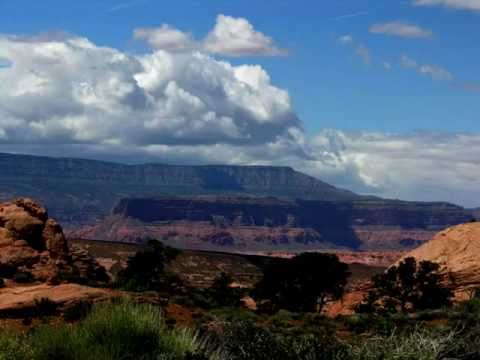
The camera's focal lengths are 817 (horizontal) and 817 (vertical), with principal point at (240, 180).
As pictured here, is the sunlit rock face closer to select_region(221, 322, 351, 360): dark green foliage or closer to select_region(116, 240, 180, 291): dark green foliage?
select_region(116, 240, 180, 291): dark green foliage

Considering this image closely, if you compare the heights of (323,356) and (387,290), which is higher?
(323,356)

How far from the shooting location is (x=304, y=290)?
67.5 m

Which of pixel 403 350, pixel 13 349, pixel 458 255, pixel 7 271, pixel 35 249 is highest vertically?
pixel 403 350

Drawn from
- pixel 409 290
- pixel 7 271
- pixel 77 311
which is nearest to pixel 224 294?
pixel 409 290

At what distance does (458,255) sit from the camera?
81.1 metres

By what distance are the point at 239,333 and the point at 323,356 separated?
9.49 feet

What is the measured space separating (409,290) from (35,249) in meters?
29.8

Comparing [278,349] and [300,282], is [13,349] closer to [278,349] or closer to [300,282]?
[278,349]

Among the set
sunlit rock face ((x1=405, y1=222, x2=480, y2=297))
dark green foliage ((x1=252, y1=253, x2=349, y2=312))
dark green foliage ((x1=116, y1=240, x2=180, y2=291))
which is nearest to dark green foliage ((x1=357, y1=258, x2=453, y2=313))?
dark green foliage ((x1=252, y1=253, x2=349, y2=312))

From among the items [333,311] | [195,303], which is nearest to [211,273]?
[333,311]

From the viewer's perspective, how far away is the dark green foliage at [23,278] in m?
49.6

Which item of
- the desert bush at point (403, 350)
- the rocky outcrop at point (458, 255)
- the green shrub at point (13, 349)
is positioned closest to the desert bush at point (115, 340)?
the green shrub at point (13, 349)

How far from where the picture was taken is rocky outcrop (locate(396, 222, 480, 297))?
7725cm

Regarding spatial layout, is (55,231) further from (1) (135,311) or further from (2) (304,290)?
(1) (135,311)
